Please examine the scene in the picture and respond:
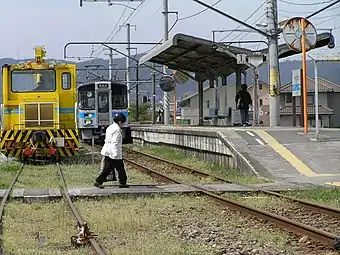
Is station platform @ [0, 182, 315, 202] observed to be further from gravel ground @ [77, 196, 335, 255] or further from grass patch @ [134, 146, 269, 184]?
grass patch @ [134, 146, 269, 184]

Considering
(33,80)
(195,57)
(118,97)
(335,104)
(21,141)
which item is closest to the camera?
(21,141)

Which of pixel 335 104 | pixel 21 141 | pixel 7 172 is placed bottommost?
pixel 7 172

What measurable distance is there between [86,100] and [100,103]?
0.80 metres

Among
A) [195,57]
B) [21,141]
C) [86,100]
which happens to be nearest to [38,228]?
[21,141]

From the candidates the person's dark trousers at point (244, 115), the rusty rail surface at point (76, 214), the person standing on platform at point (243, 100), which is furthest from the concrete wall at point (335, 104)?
the rusty rail surface at point (76, 214)

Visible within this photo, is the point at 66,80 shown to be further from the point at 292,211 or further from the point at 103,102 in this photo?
the point at 292,211

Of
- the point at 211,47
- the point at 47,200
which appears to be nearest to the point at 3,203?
the point at 47,200

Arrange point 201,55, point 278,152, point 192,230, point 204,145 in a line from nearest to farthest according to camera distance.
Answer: point 192,230 < point 278,152 < point 204,145 < point 201,55

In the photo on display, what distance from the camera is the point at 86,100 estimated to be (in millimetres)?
34375

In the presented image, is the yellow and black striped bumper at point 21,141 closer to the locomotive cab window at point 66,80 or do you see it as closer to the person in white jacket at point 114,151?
the locomotive cab window at point 66,80

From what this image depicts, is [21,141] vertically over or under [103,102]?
under

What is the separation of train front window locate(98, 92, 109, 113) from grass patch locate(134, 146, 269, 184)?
4.62 m

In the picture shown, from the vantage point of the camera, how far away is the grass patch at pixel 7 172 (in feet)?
52.8

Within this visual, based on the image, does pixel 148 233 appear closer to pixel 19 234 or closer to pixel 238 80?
pixel 19 234
